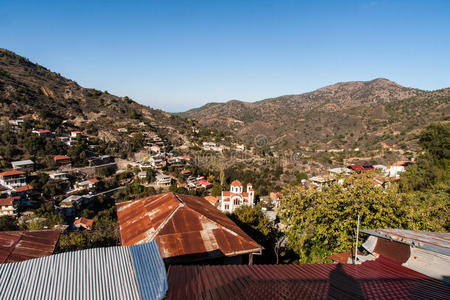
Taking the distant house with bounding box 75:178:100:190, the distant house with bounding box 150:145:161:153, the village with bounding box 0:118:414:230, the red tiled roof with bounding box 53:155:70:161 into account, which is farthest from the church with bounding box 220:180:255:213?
the red tiled roof with bounding box 53:155:70:161

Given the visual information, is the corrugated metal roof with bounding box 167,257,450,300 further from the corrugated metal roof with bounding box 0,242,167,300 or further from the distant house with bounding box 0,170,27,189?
the distant house with bounding box 0,170,27,189

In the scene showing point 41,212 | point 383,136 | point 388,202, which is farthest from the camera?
point 383,136

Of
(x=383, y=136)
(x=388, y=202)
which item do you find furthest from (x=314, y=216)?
(x=383, y=136)

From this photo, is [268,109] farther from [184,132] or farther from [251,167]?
[251,167]

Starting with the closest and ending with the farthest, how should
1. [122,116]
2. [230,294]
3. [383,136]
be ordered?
[230,294] < [383,136] < [122,116]

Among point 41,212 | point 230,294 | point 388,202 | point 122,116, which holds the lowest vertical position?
point 41,212

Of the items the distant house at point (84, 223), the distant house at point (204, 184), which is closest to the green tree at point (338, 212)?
the distant house at point (84, 223)

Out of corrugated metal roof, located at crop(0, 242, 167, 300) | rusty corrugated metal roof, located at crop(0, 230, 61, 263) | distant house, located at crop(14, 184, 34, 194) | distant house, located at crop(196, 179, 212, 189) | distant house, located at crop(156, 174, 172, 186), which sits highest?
corrugated metal roof, located at crop(0, 242, 167, 300)

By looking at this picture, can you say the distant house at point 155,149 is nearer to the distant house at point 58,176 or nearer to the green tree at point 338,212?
the distant house at point 58,176
